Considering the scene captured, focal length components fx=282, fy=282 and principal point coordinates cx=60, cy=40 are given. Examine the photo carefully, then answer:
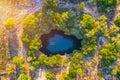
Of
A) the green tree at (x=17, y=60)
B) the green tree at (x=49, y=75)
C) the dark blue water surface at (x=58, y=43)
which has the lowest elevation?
the green tree at (x=49, y=75)

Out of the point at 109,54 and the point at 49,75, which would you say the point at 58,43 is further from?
the point at 109,54

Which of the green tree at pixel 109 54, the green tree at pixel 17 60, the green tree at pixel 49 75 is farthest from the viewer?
the green tree at pixel 49 75

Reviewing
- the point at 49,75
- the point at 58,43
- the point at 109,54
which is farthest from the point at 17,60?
the point at 109,54

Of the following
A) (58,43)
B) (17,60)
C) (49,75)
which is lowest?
(49,75)

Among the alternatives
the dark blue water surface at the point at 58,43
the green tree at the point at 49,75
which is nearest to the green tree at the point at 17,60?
the dark blue water surface at the point at 58,43

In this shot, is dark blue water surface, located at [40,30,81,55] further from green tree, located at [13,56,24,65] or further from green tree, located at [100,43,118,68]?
green tree, located at [100,43,118,68]

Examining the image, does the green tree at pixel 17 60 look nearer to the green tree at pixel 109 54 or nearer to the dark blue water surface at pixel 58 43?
the dark blue water surface at pixel 58 43

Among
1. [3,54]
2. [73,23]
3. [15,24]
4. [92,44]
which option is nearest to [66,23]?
[73,23]

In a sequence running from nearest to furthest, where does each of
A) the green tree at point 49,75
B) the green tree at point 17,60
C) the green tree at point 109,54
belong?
the green tree at point 109,54 < the green tree at point 17,60 < the green tree at point 49,75
